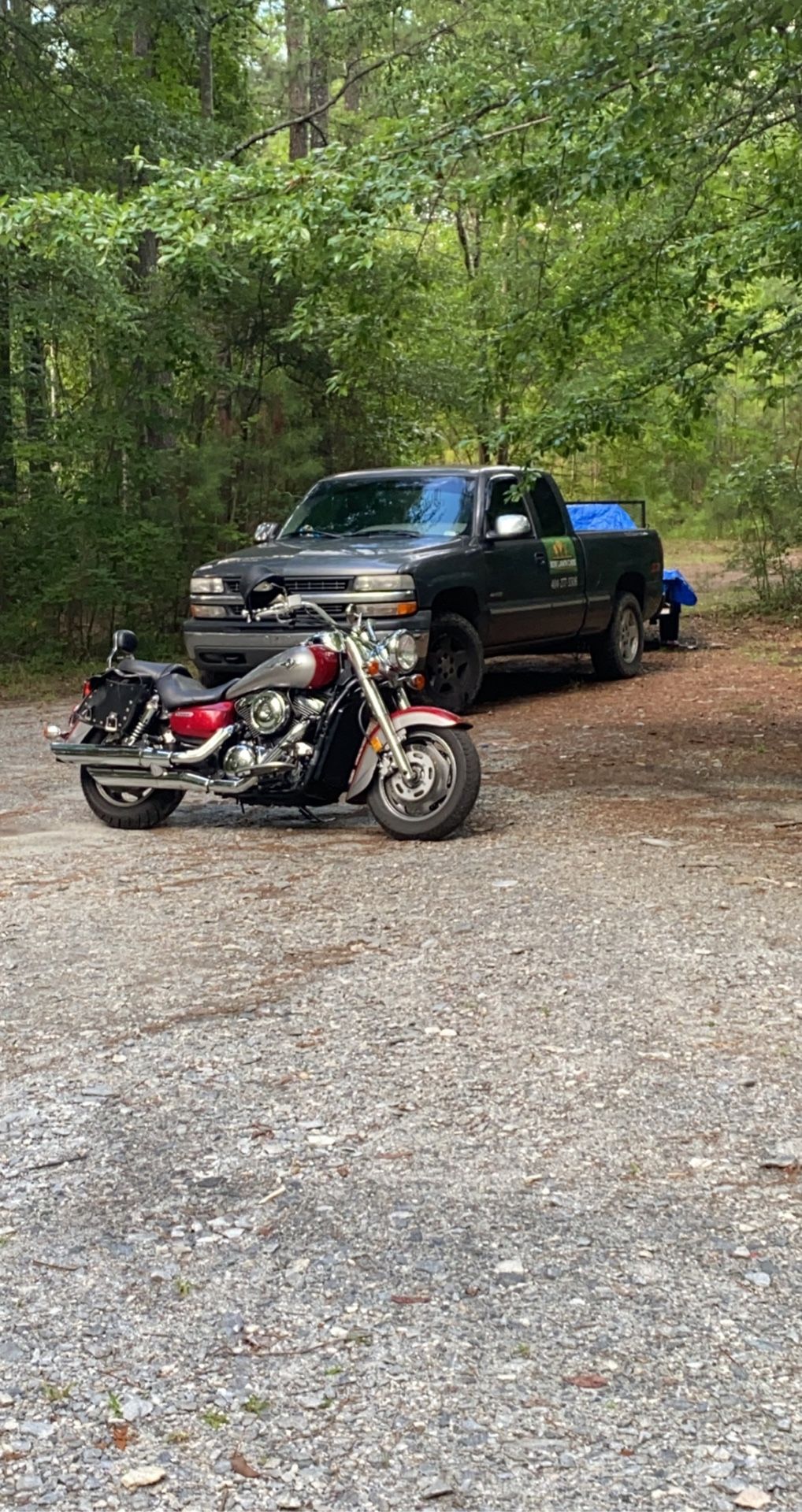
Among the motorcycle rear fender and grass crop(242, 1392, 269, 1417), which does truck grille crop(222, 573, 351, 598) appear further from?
grass crop(242, 1392, 269, 1417)

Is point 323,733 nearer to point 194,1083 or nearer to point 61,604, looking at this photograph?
point 194,1083

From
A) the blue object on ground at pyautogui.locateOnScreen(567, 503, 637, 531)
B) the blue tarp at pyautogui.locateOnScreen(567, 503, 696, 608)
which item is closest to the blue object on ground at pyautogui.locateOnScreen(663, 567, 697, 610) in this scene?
the blue tarp at pyautogui.locateOnScreen(567, 503, 696, 608)

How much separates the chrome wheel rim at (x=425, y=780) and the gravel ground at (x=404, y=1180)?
1.03 ft

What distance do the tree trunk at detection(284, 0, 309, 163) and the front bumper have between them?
12.5 metres

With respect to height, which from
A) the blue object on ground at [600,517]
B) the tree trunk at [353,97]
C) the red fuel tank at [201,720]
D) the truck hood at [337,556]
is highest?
the tree trunk at [353,97]

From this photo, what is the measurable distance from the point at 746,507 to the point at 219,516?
25.8ft

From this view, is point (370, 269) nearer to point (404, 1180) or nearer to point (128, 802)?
point (128, 802)

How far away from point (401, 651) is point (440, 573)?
3834mm

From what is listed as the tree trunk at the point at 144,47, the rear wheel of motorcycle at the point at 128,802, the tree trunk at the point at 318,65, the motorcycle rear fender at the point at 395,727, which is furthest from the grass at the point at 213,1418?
the tree trunk at the point at 318,65

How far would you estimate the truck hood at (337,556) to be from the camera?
11234 millimetres

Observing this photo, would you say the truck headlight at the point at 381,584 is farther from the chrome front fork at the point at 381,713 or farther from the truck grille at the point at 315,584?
the chrome front fork at the point at 381,713

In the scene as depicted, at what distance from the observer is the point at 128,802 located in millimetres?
8656

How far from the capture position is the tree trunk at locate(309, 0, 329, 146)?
70.7 ft

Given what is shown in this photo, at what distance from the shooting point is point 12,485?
16.9m
